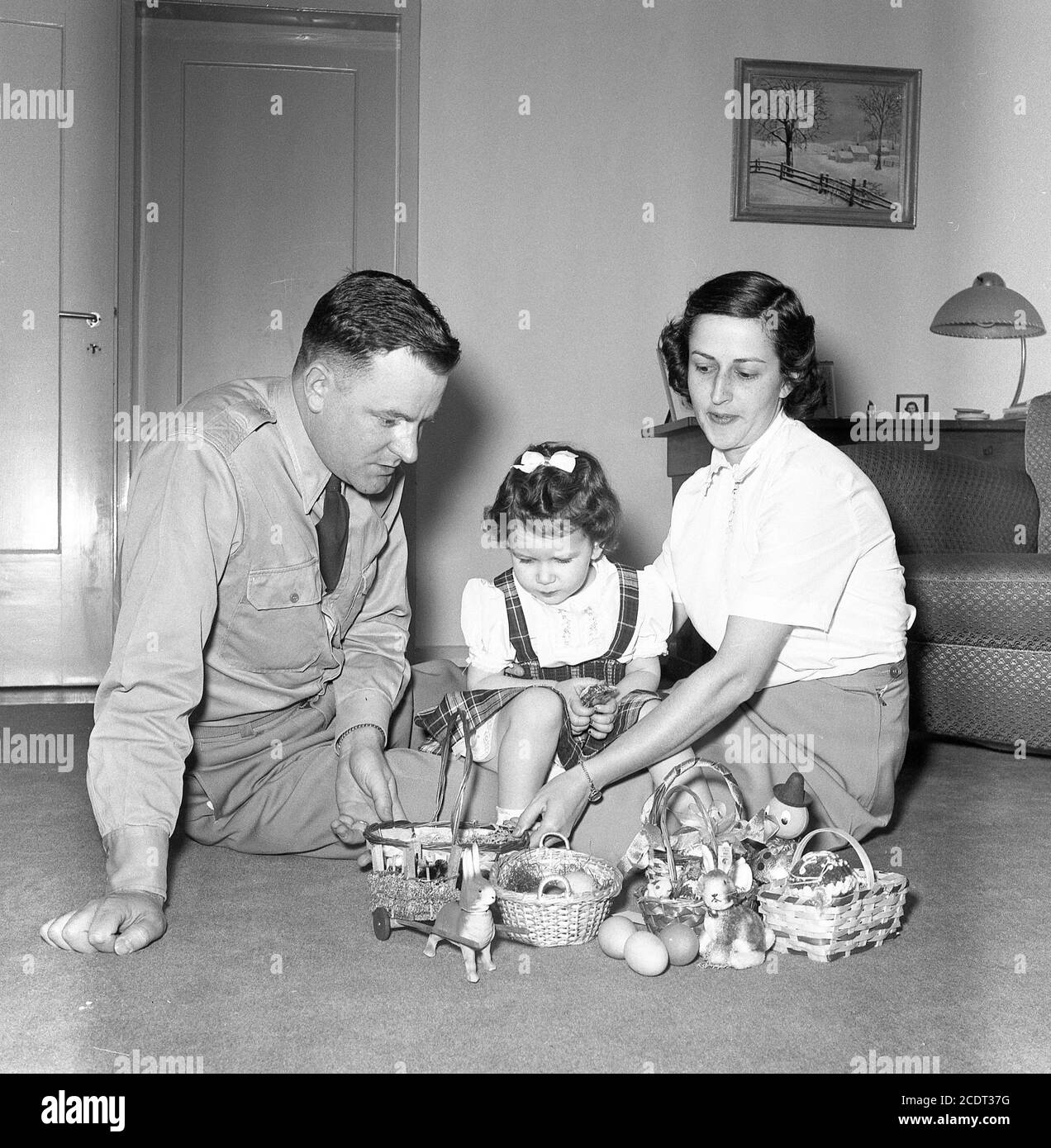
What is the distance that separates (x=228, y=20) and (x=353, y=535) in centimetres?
280

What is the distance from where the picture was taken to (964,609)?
2.50 m

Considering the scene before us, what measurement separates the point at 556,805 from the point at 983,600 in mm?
1333

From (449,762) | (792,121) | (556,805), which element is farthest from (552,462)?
(792,121)

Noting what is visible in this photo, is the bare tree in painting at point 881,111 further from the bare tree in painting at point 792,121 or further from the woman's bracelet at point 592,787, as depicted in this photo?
the woman's bracelet at point 592,787

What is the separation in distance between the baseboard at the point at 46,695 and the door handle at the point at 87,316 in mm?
1094

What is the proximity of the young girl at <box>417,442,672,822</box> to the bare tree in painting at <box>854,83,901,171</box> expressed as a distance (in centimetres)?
277

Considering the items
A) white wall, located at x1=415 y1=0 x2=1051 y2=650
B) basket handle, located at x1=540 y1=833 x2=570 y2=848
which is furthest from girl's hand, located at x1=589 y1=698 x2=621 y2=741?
white wall, located at x1=415 y1=0 x2=1051 y2=650

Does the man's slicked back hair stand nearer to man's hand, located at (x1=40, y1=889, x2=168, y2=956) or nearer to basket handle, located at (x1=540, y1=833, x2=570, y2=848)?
basket handle, located at (x1=540, y1=833, x2=570, y2=848)

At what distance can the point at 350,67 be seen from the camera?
13.1 ft

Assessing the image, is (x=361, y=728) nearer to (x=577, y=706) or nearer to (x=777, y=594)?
(x=577, y=706)

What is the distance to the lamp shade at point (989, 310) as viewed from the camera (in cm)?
371

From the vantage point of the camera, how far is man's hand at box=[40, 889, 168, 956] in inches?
53.4
